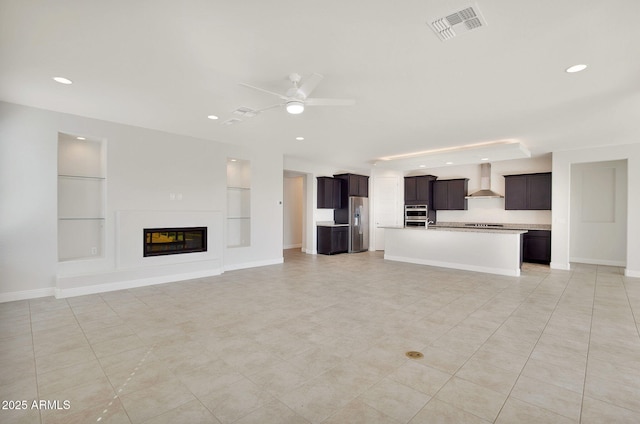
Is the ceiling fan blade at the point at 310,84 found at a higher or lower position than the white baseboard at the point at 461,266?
higher

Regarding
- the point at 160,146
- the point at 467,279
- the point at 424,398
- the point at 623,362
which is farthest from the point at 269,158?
the point at 623,362

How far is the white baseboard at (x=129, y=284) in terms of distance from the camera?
467 centimetres

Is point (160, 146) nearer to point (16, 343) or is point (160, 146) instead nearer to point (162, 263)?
point (162, 263)

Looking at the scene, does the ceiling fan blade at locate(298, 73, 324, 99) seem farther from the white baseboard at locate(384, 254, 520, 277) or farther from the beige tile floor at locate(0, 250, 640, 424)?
the white baseboard at locate(384, 254, 520, 277)

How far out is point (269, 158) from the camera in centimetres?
752

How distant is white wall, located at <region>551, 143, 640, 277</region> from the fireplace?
324 inches

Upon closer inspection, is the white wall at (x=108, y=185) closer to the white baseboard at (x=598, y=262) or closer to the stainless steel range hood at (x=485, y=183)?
the stainless steel range hood at (x=485, y=183)

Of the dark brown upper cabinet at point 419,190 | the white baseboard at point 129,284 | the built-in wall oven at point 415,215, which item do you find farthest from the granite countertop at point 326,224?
the white baseboard at point 129,284

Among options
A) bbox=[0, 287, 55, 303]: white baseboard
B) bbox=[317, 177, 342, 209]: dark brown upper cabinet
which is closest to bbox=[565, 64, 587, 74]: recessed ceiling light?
bbox=[317, 177, 342, 209]: dark brown upper cabinet

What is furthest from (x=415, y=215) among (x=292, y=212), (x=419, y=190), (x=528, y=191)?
(x=292, y=212)

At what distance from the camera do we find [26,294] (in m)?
4.53

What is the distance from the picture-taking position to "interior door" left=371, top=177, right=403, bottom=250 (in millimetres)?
10305

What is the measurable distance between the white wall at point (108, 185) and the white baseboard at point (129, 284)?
0.09 meters

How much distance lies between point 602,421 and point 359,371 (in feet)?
5.25
